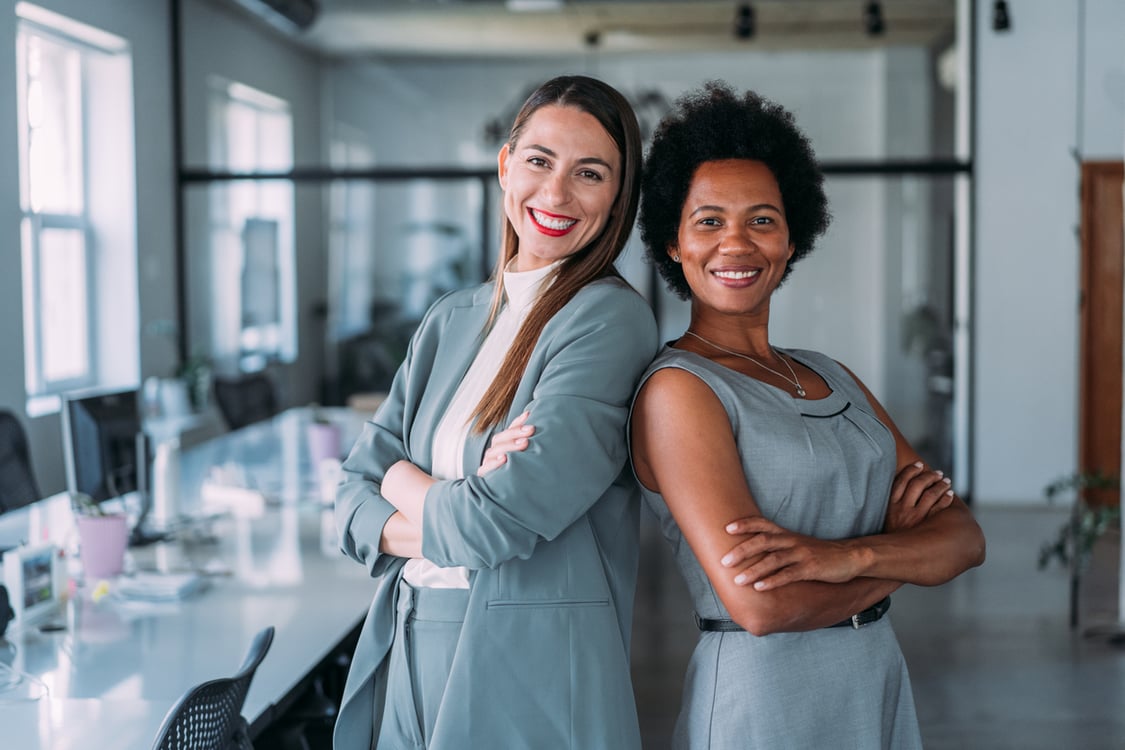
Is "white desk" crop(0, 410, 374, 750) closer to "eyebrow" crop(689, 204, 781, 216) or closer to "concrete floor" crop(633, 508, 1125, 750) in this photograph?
"eyebrow" crop(689, 204, 781, 216)

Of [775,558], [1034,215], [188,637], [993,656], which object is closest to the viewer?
[775,558]

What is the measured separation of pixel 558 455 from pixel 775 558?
0.90 feet

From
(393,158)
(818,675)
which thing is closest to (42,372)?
(393,158)

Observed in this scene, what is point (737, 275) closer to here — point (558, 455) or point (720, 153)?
point (720, 153)

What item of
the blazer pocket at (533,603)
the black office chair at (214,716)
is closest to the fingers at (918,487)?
the blazer pocket at (533,603)

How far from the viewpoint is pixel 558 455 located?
4.51 ft

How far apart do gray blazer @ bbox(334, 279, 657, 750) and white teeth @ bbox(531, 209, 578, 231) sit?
3.4 inches

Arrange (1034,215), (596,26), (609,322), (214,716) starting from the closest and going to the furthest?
(609,322)
(214,716)
(1034,215)
(596,26)

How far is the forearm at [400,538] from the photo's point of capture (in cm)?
149

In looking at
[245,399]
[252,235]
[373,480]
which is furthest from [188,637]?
[252,235]

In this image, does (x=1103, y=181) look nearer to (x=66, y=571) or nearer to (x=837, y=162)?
(x=837, y=162)

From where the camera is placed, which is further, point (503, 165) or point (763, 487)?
point (503, 165)

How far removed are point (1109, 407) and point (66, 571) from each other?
6837mm

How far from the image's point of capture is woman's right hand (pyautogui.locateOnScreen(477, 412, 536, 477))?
1.38 m
